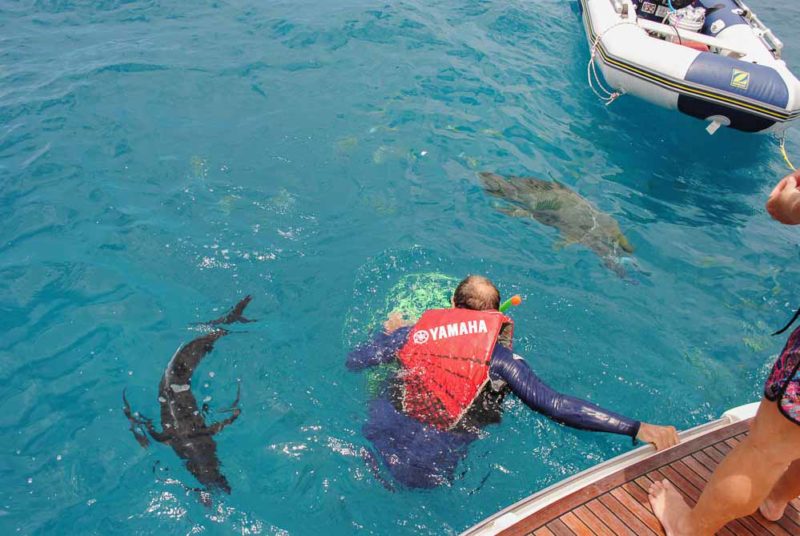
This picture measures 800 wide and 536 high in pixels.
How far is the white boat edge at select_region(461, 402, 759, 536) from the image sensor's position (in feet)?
9.80

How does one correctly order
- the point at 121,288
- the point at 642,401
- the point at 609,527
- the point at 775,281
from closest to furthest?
the point at 609,527
the point at 642,401
the point at 121,288
the point at 775,281

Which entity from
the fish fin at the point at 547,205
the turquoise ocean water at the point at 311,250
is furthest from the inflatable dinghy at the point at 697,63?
the fish fin at the point at 547,205

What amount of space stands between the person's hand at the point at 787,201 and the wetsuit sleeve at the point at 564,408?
150cm

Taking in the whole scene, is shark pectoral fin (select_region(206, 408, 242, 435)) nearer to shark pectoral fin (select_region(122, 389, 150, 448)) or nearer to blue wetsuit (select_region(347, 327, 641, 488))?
shark pectoral fin (select_region(122, 389, 150, 448))

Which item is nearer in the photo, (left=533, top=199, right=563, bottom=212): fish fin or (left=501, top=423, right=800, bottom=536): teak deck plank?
(left=501, top=423, right=800, bottom=536): teak deck plank

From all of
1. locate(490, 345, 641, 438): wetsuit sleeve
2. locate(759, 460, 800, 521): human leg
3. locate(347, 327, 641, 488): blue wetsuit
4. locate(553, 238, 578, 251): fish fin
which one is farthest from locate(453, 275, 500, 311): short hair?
locate(553, 238, 578, 251): fish fin

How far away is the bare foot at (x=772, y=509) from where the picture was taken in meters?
3.06

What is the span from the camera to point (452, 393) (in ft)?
11.4

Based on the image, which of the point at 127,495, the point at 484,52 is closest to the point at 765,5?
the point at 484,52

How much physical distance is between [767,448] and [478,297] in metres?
1.79

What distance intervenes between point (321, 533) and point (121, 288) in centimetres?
313

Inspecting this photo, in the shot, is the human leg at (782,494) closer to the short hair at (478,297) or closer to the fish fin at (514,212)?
the short hair at (478,297)

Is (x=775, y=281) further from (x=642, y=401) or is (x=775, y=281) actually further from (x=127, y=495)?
(x=127, y=495)

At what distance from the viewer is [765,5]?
556 inches
